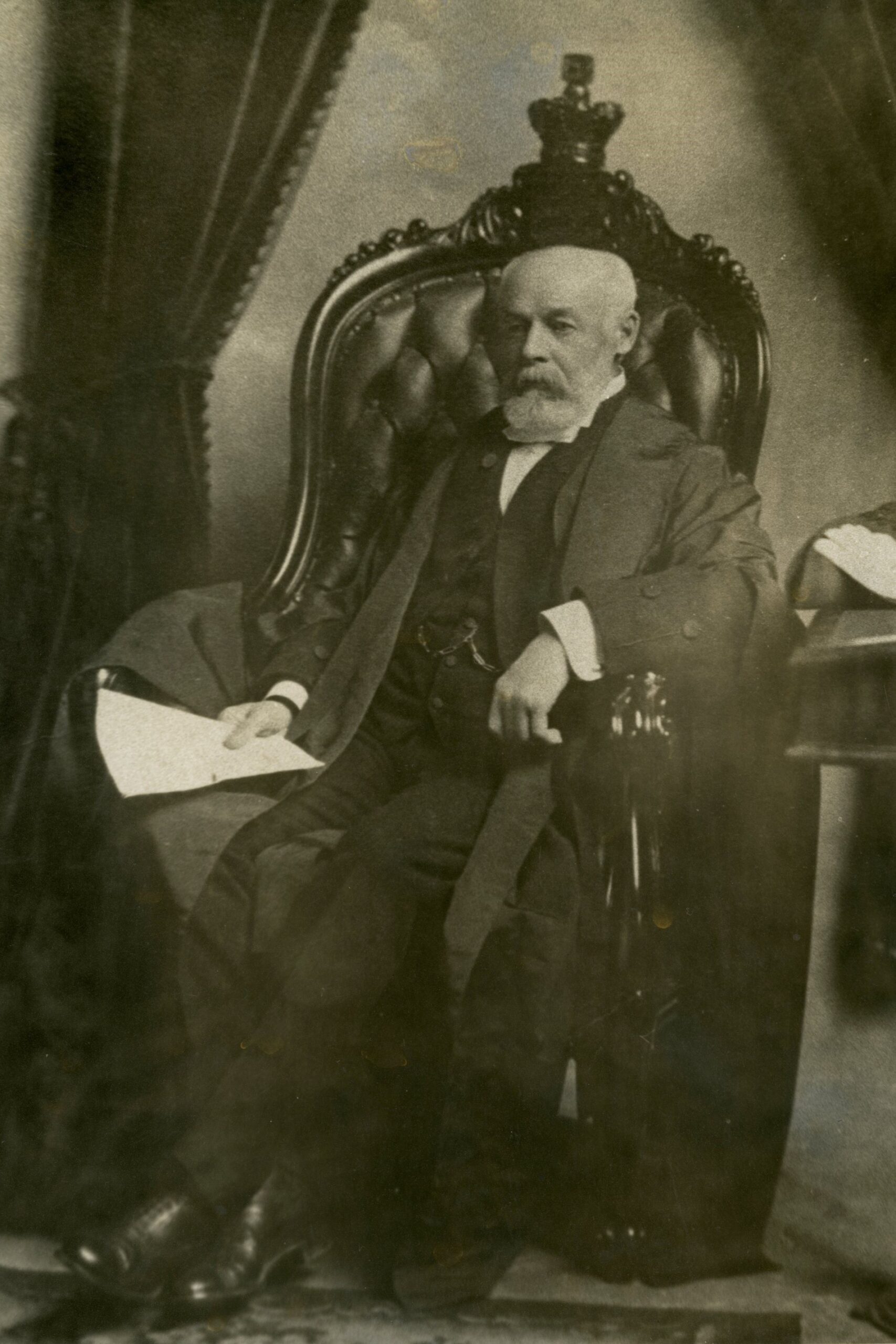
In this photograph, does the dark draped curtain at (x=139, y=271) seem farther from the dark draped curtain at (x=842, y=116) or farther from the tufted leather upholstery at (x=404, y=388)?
the dark draped curtain at (x=842, y=116)

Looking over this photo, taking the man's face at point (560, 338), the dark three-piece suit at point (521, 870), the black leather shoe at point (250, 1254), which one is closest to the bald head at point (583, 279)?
the man's face at point (560, 338)

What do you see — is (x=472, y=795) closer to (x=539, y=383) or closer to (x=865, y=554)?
(x=539, y=383)

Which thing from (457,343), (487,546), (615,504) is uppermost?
(457,343)

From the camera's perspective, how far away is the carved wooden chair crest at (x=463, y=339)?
3.37 meters

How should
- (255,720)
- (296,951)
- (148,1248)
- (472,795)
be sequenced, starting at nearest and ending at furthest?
(148,1248) → (296,951) → (472,795) → (255,720)

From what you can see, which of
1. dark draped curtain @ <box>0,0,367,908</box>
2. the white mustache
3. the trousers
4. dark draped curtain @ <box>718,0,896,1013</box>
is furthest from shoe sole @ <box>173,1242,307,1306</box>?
dark draped curtain @ <box>718,0,896,1013</box>

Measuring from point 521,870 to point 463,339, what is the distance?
1.36 meters

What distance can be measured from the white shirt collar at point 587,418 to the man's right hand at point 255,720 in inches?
34.6

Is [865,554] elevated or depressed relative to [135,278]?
depressed

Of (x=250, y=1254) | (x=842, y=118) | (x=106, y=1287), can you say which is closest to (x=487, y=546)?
(x=842, y=118)

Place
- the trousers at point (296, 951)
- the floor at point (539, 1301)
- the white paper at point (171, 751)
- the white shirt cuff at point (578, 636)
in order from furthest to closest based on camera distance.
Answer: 1. the white paper at point (171, 751)
2. the white shirt cuff at point (578, 636)
3. the trousers at point (296, 951)
4. the floor at point (539, 1301)

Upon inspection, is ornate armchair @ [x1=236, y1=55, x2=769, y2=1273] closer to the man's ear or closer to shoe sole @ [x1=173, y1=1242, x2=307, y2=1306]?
the man's ear

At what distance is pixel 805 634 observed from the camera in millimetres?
3244

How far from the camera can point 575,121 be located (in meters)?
3.37
